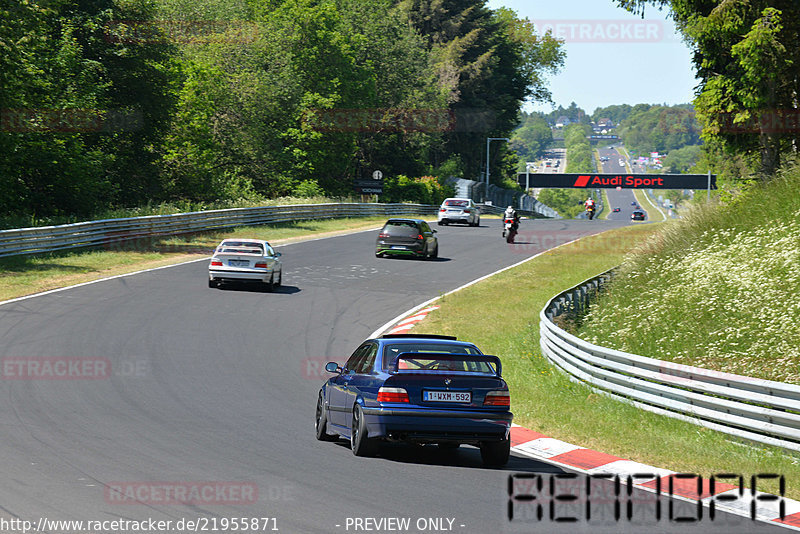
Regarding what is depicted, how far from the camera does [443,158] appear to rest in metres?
102

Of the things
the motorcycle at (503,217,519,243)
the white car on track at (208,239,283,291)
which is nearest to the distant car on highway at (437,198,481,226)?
the motorcycle at (503,217,519,243)

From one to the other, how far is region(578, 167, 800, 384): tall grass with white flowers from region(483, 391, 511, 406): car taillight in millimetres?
6045

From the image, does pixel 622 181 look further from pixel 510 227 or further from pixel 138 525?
pixel 138 525

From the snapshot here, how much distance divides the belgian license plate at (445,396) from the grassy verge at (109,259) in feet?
53.3

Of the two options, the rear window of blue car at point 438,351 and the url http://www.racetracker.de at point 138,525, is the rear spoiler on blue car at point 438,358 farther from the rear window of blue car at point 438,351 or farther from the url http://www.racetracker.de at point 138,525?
the url http://www.racetracker.de at point 138,525

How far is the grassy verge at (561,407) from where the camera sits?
36.3ft

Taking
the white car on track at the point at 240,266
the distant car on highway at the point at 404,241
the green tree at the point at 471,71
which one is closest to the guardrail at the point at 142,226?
the white car on track at the point at 240,266

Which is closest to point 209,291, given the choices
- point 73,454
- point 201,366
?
point 201,366

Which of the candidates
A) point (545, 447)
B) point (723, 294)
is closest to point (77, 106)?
point (723, 294)

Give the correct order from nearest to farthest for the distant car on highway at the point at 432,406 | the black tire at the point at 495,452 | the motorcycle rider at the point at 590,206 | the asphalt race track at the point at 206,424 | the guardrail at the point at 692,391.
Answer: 1. the asphalt race track at the point at 206,424
2. the distant car on highway at the point at 432,406
3. the black tire at the point at 495,452
4. the guardrail at the point at 692,391
5. the motorcycle rider at the point at 590,206

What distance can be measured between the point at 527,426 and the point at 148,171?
39141 mm

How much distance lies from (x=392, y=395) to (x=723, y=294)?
11.5 m

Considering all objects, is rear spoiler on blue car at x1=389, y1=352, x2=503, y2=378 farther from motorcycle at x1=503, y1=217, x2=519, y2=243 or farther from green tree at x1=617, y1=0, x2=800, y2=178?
motorcycle at x1=503, y1=217, x2=519, y2=243

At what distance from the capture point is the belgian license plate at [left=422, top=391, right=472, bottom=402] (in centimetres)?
1031
